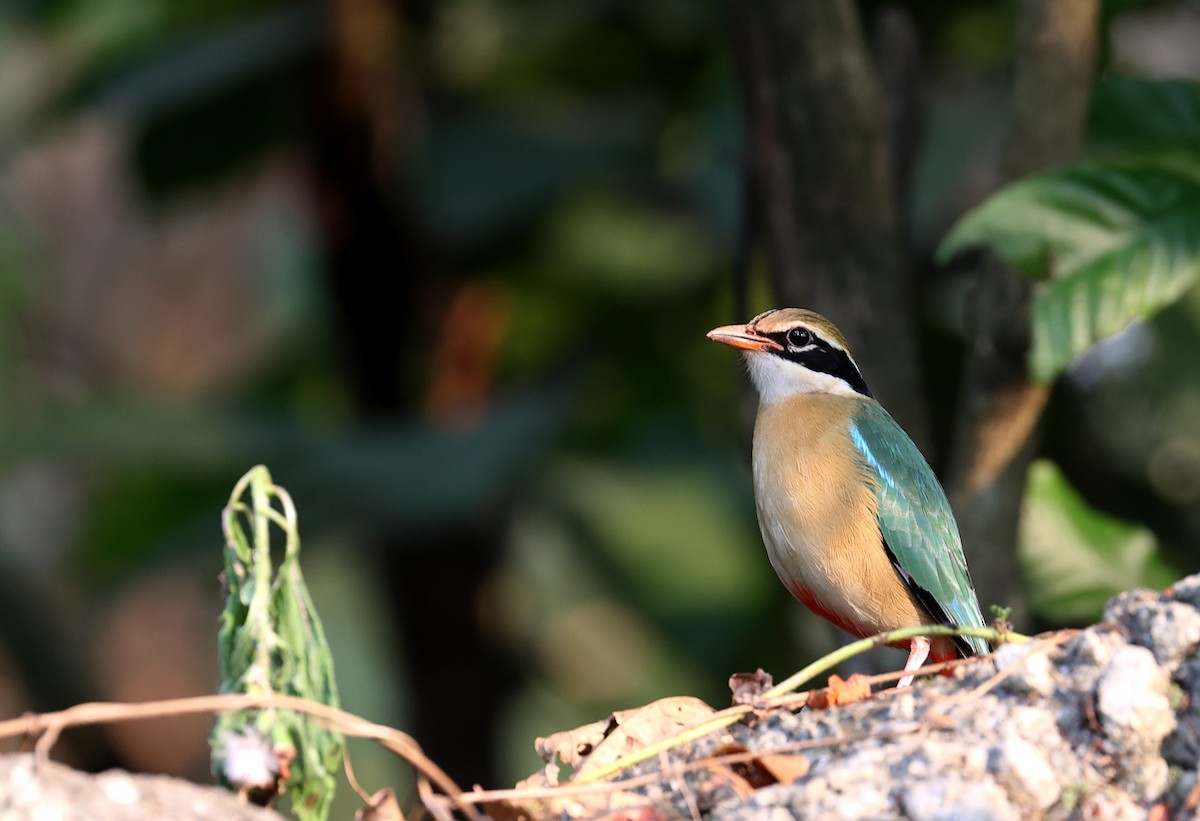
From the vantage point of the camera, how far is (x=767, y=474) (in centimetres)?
502

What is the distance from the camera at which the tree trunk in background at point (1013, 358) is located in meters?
5.47

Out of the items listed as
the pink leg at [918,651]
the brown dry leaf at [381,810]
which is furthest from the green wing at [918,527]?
the brown dry leaf at [381,810]

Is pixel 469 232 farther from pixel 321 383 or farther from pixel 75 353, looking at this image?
pixel 75 353

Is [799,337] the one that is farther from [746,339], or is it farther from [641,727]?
[641,727]

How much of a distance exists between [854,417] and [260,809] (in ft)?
8.99

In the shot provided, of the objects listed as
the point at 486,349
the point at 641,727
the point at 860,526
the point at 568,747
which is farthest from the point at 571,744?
the point at 486,349

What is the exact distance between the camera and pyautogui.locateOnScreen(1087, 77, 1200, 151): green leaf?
5.57 m

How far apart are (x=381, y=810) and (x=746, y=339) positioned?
105 inches

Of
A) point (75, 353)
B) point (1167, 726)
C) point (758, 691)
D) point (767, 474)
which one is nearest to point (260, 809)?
point (758, 691)

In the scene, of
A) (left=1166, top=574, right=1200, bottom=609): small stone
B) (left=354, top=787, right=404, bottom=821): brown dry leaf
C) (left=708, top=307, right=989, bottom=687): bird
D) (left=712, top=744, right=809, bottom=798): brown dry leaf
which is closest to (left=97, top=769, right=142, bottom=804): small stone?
(left=354, top=787, right=404, bottom=821): brown dry leaf

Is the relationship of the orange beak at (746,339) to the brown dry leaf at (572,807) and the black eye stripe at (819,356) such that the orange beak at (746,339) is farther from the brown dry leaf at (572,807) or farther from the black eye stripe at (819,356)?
the brown dry leaf at (572,807)

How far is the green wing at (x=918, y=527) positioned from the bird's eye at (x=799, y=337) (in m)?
0.37

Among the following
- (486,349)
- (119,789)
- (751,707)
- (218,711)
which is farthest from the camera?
(486,349)

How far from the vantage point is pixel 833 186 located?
225 inches
